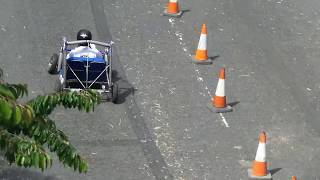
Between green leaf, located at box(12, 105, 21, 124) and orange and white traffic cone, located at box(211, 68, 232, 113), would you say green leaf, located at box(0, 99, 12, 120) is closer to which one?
green leaf, located at box(12, 105, 21, 124)

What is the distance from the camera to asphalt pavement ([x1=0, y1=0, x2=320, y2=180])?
12.7 m

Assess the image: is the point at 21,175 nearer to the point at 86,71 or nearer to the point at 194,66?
the point at 86,71

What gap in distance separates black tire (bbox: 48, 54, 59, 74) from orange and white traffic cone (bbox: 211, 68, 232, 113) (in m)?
2.62

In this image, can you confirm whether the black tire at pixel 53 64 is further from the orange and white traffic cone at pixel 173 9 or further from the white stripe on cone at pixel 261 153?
the white stripe on cone at pixel 261 153

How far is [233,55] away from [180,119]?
298cm

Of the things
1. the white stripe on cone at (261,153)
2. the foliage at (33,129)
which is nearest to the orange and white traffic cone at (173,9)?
the white stripe on cone at (261,153)

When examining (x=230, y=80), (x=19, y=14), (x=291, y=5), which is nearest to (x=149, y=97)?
(x=230, y=80)

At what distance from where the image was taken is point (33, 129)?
782cm

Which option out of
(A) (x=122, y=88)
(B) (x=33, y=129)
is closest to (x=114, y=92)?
(A) (x=122, y=88)

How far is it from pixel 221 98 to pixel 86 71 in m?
2.10

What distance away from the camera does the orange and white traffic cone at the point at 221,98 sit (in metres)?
14.0

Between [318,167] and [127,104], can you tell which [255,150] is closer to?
[318,167]

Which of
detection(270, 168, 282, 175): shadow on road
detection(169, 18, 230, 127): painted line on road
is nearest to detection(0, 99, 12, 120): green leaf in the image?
detection(270, 168, 282, 175): shadow on road

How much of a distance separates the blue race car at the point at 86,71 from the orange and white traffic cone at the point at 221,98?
1545 mm
